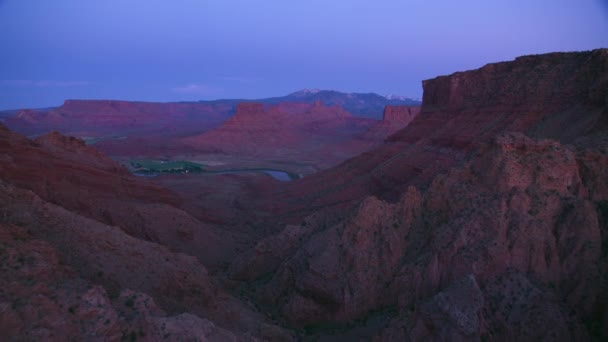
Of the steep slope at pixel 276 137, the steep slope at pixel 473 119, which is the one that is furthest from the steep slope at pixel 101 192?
the steep slope at pixel 276 137

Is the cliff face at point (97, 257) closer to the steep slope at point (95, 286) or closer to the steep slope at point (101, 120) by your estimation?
the steep slope at point (95, 286)

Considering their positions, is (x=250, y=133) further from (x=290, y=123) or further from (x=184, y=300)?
(x=184, y=300)

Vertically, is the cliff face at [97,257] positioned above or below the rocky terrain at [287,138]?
above

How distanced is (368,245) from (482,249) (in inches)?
152

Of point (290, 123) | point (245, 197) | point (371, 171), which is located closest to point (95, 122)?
point (290, 123)

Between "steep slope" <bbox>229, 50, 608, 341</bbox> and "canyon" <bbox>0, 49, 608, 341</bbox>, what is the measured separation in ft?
0.15

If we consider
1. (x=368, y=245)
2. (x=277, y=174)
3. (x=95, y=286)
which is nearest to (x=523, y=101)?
(x=368, y=245)

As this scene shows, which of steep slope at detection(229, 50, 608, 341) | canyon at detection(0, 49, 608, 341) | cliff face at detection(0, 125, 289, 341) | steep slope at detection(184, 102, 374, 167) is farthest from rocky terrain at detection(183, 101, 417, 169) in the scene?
steep slope at detection(229, 50, 608, 341)

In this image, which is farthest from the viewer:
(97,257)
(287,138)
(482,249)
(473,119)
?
(287,138)

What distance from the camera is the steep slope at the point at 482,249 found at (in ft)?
34.3

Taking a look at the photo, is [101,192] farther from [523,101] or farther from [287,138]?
[287,138]

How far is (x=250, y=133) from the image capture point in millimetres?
93562

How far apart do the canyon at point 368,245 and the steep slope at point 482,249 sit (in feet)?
0.15

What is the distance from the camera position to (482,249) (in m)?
12.3
